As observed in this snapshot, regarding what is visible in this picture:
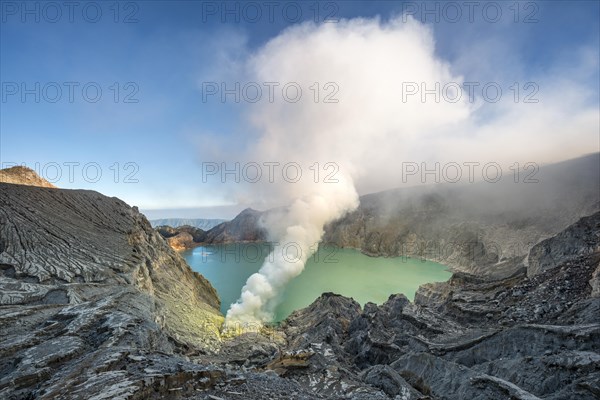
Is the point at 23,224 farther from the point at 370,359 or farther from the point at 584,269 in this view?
the point at 584,269

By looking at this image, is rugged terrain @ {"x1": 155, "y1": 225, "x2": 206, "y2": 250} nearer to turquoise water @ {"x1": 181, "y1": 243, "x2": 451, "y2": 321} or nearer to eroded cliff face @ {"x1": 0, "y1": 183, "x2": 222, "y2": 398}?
turquoise water @ {"x1": 181, "y1": 243, "x2": 451, "y2": 321}

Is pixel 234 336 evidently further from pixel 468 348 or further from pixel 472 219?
pixel 472 219

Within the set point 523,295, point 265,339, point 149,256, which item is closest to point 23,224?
point 149,256

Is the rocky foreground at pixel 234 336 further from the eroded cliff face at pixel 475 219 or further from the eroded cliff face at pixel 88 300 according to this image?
the eroded cliff face at pixel 475 219

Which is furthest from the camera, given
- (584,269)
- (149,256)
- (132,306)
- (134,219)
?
(134,219)

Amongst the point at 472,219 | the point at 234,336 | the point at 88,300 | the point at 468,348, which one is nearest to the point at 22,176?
the point at 88,300

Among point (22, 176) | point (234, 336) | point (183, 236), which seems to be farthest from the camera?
point (183, 236)

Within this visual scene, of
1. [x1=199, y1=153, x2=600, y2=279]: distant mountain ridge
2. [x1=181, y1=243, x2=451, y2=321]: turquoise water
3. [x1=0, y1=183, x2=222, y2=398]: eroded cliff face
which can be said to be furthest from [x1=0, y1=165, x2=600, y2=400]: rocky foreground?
[x1=199, y1=153, x2=600, y2=279]: distant mountain ridge
